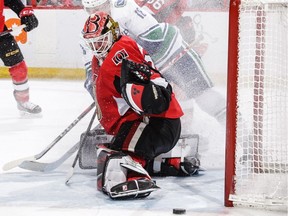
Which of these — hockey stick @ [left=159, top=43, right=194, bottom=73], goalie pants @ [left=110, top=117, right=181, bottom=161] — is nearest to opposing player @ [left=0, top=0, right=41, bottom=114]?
hockey stick @ [left=159, top=43, right=194, bottom=73]

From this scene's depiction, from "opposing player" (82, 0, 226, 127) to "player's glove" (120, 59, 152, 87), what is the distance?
3.70ft

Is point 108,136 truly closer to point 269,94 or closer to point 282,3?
point 269,94

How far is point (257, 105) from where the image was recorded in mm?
2943

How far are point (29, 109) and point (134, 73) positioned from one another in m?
2.60

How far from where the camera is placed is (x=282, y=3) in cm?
273

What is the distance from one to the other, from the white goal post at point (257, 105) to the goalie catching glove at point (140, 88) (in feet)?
1.07

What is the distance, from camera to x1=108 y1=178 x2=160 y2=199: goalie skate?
2.90 metres

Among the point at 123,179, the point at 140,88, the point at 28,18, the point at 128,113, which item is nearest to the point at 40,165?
the point at 128,113

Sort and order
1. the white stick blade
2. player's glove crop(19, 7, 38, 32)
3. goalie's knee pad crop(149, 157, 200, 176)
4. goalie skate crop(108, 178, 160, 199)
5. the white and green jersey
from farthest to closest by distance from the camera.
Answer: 1. player's glove crop(19, 7, 38, 32)
2. the white and green jersey
3. the white stick blade
4. goalie's knee pad crop(149, 157, 200, 176)
5. goalie skate crop(108, 178, 160, 199)

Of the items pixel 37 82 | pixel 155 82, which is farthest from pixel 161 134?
pixel 37 82

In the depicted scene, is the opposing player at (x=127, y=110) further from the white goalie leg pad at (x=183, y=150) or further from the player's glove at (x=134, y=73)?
the white goalie leg pad at (x=183, y=150)

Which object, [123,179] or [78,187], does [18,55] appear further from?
[123,179]

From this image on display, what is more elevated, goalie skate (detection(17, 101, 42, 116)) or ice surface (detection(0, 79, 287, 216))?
goalie skate (detection(17, 101, 42, 116))

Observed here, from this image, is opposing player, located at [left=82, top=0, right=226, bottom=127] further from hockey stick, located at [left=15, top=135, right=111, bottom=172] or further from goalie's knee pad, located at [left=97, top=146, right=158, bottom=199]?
goalie's knee pad, located at [left=97, top=146, right=158, bottom=199]
